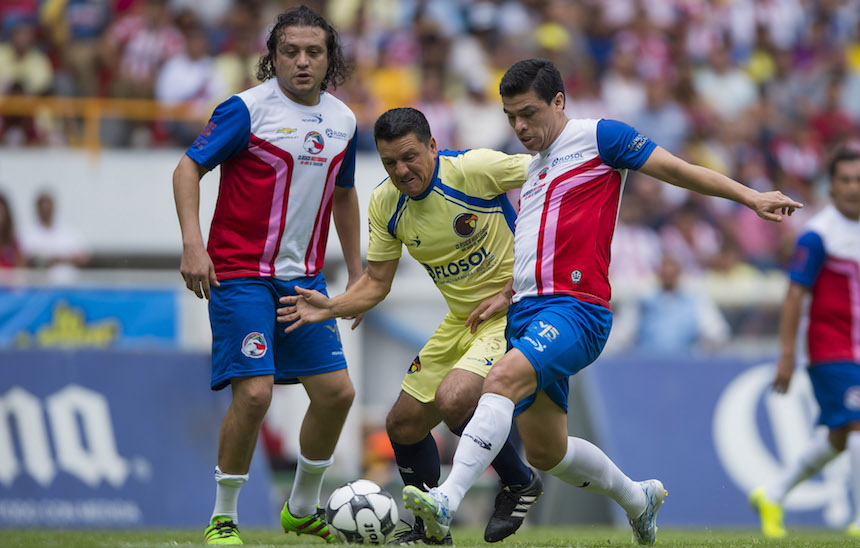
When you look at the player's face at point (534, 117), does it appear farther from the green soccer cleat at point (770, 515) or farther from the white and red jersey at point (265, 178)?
the green soccer cleat at point (770, 515)

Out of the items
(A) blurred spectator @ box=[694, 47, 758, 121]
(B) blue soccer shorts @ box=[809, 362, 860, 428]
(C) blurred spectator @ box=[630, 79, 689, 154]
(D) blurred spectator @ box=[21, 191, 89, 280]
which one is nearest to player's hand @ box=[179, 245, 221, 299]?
(B) blue soccer shorts @ box=[809, 362, 860, 428]

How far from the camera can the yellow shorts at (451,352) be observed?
19.8ft

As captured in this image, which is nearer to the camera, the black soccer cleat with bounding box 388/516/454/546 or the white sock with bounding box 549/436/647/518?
the white sock with bounding box 549/436/647/518

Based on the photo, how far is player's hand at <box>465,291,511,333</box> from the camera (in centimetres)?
606

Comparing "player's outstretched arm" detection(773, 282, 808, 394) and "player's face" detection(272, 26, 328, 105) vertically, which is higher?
"player's face" detection(272, 26, 328, 105)

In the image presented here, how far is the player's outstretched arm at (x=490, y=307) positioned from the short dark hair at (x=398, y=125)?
94 cm

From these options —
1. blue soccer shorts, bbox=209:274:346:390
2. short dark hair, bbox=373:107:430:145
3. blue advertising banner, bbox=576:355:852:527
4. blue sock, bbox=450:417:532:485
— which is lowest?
blue advertising banner, bbox=576:355:852:527

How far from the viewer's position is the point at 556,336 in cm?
527

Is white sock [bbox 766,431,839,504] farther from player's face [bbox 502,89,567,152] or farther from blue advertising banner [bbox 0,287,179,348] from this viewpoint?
blue advertising banner [bbox 0,287,179,348]

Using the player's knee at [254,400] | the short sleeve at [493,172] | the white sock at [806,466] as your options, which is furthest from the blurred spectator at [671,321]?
the player's knee at [254,400]

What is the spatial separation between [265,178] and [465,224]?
111cm

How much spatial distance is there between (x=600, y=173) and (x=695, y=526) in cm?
532

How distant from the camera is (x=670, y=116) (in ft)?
52.3

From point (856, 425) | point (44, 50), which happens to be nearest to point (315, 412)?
point (856, 425)
